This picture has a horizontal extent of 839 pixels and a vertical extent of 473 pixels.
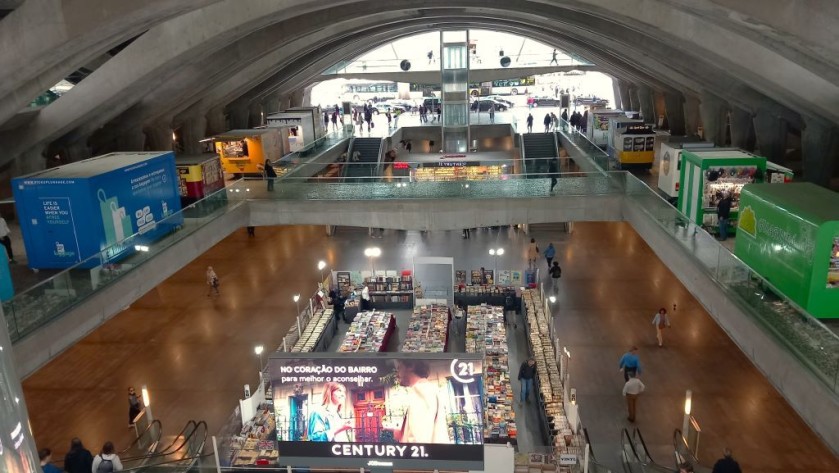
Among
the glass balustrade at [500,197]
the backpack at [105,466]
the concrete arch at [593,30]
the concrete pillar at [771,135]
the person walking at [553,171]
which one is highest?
the concrete arch at [593,30]

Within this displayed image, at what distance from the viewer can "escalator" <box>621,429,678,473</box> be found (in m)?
9.98

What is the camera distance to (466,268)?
2162 cm

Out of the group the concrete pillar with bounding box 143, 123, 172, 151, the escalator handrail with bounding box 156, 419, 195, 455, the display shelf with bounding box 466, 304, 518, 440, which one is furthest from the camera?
the concrete pillar with bounding box 143, 123, 172, 151

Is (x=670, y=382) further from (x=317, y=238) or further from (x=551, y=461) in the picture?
(x=317, y=238)

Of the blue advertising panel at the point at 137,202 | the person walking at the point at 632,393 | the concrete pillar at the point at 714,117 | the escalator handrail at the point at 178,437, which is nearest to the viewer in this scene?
the escalator handrail at the point at 178,437

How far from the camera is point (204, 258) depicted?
2367 centimetres

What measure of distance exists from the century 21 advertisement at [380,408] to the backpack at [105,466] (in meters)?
3.01

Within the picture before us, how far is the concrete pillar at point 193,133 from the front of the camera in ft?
87.8

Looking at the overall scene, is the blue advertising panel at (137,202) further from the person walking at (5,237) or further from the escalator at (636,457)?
the escalator at (636,457)

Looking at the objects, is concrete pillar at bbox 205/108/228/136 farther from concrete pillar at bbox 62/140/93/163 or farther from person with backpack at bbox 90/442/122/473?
person with backpack at bbox 90/442/122/473

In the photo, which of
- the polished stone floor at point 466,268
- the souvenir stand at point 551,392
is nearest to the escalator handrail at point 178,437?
the polished stone floor at point 466,268

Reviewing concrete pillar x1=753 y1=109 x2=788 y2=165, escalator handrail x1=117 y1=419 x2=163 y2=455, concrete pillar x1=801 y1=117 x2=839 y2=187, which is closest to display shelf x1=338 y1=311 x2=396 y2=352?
escalator handrail x1=117 y1=419 x2=163 y2=455

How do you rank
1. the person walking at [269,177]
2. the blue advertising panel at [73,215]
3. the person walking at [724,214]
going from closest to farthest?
the blue advertising panel at [73,215] → the person walking at [724,214] → the person walking at [269,177]

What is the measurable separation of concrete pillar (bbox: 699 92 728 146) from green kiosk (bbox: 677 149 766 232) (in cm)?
1192
